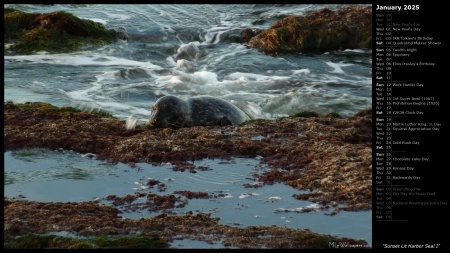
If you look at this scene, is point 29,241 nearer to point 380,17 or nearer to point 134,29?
point 380,17

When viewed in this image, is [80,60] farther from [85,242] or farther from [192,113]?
[85,242]

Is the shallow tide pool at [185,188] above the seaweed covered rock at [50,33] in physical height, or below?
below

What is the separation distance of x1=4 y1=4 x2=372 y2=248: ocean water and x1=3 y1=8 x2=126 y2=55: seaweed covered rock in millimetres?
547

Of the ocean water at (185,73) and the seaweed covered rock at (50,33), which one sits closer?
the ocean water at (185,73)

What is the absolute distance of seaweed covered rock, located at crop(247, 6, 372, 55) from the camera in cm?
1833

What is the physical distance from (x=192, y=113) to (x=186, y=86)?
4.02m

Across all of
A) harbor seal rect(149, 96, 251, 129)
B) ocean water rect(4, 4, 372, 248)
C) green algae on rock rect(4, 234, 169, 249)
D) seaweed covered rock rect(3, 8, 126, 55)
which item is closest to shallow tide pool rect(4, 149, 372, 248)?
ocean water rect(4, 4, 372, 248)

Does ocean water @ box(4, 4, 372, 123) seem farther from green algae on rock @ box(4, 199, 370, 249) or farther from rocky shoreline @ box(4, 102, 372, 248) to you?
green algae on rock @ box(4, 199, 370, 249)

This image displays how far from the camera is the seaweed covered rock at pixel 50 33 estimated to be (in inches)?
714

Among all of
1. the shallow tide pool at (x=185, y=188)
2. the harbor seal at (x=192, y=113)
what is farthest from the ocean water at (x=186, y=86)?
the harbor seal at (x=192, y=113)

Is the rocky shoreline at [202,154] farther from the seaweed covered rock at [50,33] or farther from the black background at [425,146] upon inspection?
the seaweed covered rock at [50,33]

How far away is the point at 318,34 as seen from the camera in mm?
18422

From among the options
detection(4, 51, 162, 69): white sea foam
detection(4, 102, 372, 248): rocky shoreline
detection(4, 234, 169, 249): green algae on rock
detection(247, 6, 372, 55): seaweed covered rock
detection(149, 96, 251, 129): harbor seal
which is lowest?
detection(4, 234, 169, 249): green algae on rock

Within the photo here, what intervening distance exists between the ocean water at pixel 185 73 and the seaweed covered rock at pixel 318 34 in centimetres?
35
